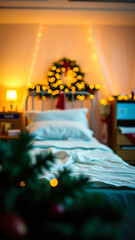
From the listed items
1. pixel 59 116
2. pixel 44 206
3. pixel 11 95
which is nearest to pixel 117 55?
pixel 59 116

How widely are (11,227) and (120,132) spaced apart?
3.08 metres

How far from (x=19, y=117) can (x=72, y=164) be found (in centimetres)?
197

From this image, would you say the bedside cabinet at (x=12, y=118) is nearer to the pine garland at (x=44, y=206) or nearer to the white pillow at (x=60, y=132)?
the white pillow at (x=60, y=132)

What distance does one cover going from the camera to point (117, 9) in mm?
3115

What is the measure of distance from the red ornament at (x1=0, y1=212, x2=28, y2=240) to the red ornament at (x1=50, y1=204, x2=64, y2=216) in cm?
6

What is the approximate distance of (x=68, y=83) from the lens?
3715 mm

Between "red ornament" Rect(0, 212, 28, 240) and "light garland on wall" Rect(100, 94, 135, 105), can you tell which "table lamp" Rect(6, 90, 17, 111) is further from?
"red ornament" Rect(0, 212, 28, 240)

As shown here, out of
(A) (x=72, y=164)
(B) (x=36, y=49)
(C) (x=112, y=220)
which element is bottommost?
(A) (x=72, y=164)

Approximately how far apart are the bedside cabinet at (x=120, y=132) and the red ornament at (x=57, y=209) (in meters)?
2.97

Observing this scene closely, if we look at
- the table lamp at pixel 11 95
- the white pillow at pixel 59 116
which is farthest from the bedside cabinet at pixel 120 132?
the table lamp at pixel 11 95

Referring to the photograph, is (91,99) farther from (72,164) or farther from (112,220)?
(112,220)

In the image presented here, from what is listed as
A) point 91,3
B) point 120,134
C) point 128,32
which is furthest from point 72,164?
point 128,32

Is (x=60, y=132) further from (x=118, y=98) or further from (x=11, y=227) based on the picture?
(x=11, y=227)

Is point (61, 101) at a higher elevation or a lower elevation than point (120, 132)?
higher
